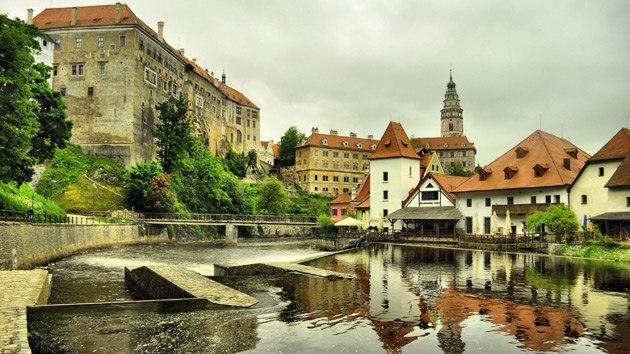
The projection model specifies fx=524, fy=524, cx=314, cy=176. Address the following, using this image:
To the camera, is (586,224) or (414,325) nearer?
(414,325)

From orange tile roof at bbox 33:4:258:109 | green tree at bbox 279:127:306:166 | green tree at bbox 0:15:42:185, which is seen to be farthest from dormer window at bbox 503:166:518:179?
green tree at bbox 279:127:306:166

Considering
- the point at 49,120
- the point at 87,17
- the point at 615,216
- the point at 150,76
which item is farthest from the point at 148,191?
the point at 615,216

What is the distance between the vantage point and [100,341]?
1219 cm

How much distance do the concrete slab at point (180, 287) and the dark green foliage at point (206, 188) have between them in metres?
57.8

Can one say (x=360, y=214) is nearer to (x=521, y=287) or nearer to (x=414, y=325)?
(x=521, y=287)

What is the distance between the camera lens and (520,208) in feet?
172

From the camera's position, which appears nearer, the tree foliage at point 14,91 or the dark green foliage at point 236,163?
the tree foliage at point 14,91

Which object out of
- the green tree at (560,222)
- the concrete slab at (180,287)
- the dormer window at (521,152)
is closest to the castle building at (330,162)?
the dormer window at (521,152)

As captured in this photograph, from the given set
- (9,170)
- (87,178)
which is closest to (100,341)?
(9,170)

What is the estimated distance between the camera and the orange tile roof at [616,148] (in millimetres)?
44844

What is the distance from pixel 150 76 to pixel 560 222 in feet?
213

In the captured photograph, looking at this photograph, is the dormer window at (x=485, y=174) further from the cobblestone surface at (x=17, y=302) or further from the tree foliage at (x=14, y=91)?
the cobblestone surface at (x=17, y=302)

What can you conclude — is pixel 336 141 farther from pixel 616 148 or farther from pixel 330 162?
pixel 616 148

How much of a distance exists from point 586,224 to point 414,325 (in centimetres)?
3754
